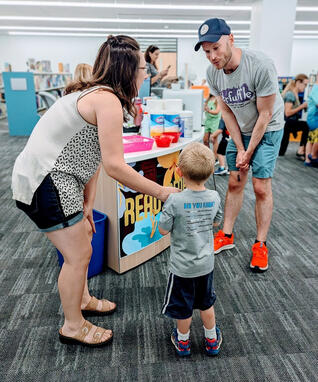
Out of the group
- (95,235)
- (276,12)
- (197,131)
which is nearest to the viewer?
(95,235)

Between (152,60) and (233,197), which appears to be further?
(152,60)

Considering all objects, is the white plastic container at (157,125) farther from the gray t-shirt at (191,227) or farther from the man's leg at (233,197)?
the gray t-shirt at (191,227)

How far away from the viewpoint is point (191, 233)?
131cm

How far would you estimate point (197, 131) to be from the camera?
2.88 meters

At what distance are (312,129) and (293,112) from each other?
706mm

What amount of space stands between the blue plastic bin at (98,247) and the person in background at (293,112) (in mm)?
4192

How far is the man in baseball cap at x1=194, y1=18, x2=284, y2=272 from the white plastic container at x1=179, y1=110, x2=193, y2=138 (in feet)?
0.88

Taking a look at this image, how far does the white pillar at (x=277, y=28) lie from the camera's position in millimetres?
6953

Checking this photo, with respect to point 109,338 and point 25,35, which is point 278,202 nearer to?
point 109,338

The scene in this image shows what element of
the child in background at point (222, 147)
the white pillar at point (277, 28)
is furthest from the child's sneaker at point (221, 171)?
the white pillar at point (277, 28)

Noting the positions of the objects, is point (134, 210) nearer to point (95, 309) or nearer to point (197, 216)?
point (95, 309)

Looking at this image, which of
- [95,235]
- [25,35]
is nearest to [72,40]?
[25,35]

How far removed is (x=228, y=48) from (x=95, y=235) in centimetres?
134

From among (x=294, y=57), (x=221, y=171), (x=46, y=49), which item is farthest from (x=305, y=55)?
(x=221, y=171)
